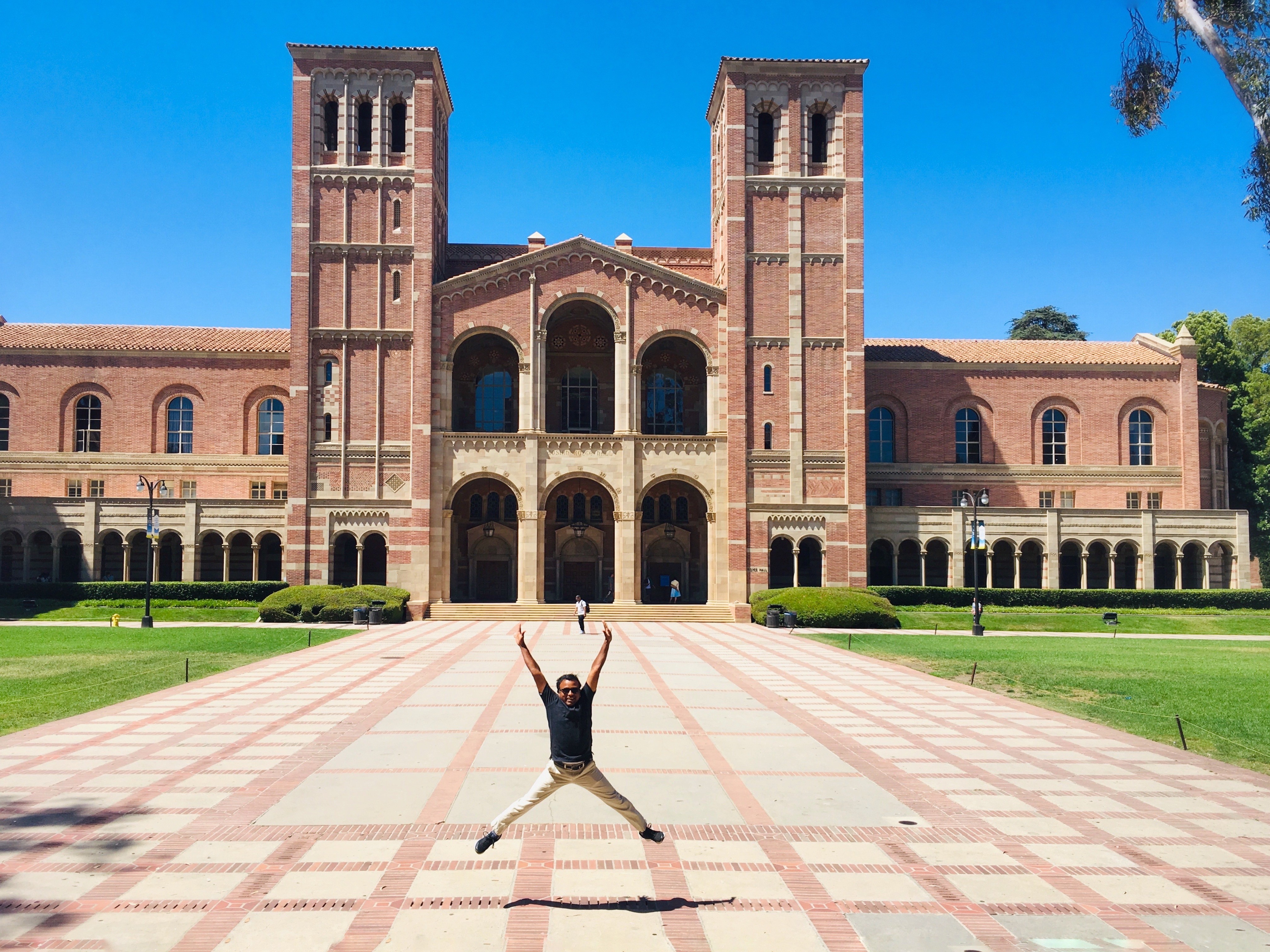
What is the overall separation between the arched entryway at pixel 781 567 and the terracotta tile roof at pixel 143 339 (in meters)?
26.7

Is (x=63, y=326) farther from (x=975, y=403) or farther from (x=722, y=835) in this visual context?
(x=722, y=835)

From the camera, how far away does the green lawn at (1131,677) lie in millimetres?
15359

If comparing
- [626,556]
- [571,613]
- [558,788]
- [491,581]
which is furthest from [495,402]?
[558,788]

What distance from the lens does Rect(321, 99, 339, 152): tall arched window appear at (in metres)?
45.3

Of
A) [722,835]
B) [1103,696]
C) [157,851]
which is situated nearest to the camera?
[157,851]

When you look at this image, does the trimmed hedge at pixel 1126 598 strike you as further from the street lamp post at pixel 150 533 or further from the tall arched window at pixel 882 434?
the street lamp post at pixel 150 533

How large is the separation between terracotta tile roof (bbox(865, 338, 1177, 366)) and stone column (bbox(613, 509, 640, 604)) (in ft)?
52.0

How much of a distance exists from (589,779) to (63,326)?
53.3m

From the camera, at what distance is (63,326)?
167ft

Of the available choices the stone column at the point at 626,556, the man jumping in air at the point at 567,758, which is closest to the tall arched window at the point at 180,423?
the stone column at the point at 626,556

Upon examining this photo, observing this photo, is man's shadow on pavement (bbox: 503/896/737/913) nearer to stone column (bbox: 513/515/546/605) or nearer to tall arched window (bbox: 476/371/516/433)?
stone column (bbox: 513/515/546/605)

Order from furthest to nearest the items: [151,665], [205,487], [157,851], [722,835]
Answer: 1. [205,487]
2. [151,665]
3. [722,835]
4. [157,851]

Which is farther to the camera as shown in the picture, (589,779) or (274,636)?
(274,636)

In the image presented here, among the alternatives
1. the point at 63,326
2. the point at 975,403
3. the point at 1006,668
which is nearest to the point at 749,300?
the point at 975,403
